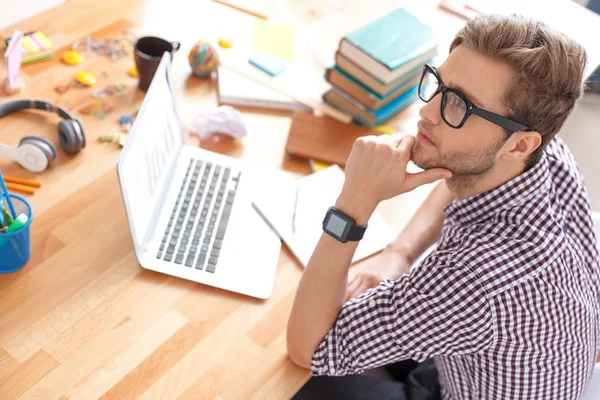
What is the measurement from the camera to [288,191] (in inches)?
54.7

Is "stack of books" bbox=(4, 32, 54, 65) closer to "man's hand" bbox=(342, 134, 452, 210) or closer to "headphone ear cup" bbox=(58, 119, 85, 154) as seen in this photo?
"headphone ear cup" bbox=(58, 119, 85, 154)

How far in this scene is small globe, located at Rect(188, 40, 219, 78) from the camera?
1.56 m

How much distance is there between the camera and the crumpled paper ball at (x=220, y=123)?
1.46 meters

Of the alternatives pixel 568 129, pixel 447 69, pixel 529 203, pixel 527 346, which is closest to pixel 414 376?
pixel 527 346

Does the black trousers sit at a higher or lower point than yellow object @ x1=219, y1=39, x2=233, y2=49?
lower

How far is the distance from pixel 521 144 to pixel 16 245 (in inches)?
36.8

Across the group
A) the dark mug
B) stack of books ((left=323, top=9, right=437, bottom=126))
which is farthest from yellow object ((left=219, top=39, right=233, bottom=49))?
stack of books ((left=323, top=9, right=437, bottom=126))

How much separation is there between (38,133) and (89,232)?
0.31 metres

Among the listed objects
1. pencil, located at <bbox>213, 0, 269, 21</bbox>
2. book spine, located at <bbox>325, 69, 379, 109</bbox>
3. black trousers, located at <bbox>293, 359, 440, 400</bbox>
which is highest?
book spine, located at <bbox>325, 69, 379, 109</bbox>

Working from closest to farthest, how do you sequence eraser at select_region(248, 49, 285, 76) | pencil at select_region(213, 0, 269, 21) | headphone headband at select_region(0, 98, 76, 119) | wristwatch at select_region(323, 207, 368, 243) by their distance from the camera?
wristwatch at select_region(323, 207, 368, 243)
headphone headband at select_region(0, 98, 76, 119)
eraser at select_region(248, 49, 285, 76)
pencil at select_region(213, 0, 269, 21)

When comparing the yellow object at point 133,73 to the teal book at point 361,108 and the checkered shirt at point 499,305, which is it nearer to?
the teal book at point 361,108

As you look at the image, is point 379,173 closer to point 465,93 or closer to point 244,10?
point 465,93

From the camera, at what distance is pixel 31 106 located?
1.43 meters

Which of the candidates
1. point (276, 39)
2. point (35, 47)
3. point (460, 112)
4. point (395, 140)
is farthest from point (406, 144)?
point (35, 47)
